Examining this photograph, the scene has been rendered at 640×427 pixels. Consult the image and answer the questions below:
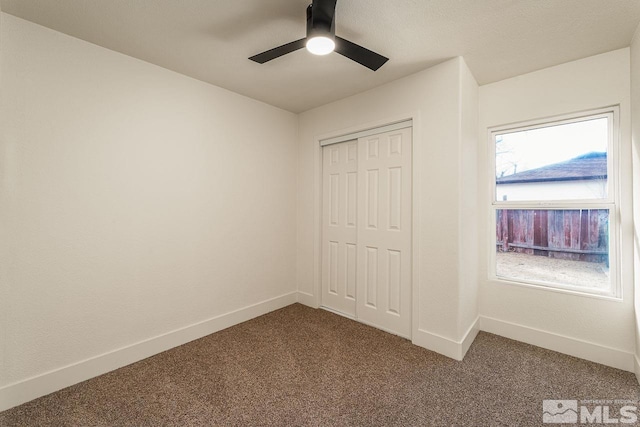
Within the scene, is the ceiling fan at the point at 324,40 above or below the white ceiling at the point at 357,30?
below

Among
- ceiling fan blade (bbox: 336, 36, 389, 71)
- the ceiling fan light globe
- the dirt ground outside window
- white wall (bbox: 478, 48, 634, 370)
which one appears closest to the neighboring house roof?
white wall (bbox: 478, 48, 634, 370)

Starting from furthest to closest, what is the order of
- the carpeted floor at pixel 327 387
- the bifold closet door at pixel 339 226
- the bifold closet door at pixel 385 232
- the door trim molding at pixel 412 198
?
the bifold closet door at pixel 339 226
the bifold closet door at pixel 385 232
the door trim molding at pixel 412 198
the carpeted floor at pixel 327 387

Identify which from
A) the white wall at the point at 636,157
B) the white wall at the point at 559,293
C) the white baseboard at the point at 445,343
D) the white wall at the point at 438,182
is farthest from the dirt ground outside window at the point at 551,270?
the white baseboard at the point at 445,343

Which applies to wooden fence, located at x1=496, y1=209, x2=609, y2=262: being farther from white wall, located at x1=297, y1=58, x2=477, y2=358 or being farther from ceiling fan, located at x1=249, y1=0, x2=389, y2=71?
ceiling fan, located at x1=249, y1=0, x2=389, y2=71

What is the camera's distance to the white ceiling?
1.68 meters

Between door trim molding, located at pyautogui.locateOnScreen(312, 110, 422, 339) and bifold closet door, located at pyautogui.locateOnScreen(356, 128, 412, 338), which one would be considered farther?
bifold closet door, located at pyautogui.locateOnScreen(356, 128, 412, 338)

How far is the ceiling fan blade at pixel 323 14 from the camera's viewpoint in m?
1.47

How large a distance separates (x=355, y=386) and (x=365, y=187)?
5.99 ft

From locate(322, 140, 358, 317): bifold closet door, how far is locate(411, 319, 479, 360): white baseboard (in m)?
0.81

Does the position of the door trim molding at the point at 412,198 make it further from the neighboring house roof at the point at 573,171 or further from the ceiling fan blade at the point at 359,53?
the neighboring house roof at the point at 573,171

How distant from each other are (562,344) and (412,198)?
1.75 metres

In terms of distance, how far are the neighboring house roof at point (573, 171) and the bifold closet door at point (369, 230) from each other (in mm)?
1122

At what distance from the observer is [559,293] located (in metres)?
2.36

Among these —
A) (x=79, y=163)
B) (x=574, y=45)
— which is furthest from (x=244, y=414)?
(x=574, y=45)
